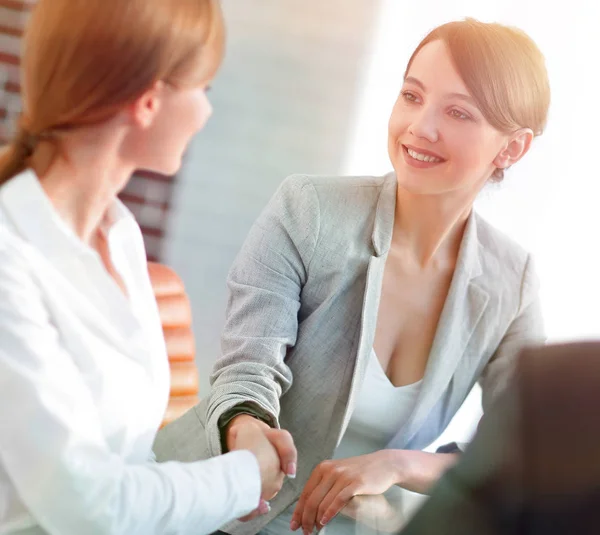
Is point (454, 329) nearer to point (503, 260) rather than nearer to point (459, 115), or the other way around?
point (503, 260)

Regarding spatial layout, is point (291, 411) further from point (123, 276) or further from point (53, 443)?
point (53, 443)

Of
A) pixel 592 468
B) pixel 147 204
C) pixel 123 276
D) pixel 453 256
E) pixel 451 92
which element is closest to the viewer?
pixel 592 468

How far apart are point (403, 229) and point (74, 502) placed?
2.78 ft

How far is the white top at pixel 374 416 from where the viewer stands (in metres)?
1.41

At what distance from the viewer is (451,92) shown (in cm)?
131

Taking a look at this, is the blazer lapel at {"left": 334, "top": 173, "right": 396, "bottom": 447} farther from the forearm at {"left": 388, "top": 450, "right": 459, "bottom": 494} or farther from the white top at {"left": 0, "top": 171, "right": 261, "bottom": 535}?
the white top at {"left": 0, "top": 171, "right": 261, "bottom": 535}

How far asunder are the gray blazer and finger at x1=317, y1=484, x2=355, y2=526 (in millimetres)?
175

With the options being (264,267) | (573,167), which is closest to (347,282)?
(264,267)

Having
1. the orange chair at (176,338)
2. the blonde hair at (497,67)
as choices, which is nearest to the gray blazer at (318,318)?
the blonde hair at (497,67)

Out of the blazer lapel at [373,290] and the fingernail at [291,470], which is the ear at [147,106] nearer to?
the fingernail at [291,470]

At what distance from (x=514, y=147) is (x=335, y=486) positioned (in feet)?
2.01

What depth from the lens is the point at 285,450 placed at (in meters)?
1.00

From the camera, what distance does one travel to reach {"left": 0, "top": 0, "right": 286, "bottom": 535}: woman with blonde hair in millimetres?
747

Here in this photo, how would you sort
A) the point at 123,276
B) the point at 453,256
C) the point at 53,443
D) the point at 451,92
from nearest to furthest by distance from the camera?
the point at 53,443 → the point at 123,276 → the point at 451,92 → the point at 453,256
